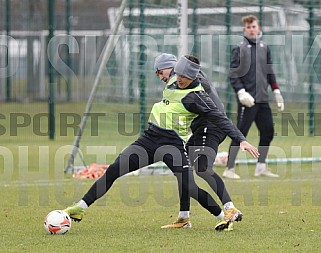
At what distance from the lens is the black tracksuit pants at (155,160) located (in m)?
8.14

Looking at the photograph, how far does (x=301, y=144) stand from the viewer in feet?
52.5

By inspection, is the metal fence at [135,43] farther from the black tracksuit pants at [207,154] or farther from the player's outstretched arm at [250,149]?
the player's outstretched arm at [250,149]

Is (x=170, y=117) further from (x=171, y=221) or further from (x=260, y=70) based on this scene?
(x=260, y=70)

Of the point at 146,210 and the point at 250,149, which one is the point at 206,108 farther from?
the point at 146,210

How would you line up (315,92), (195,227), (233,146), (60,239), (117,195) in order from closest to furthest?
(60,239)
(195,227)
(117,195)
(233,146)
(315,92)

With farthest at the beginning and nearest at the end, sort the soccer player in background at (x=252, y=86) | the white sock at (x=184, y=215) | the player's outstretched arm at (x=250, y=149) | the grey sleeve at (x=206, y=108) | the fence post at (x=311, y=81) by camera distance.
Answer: the fence post at (x=311, y=81) → the soccer player in background at (x=252, y=86) → the white sock at (x=184, y=215) → the grey sleeve at (x=206, y=108) → the player's outstretched arm at (x=250, y=149)

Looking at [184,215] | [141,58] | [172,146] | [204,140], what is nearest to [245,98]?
[141,58]

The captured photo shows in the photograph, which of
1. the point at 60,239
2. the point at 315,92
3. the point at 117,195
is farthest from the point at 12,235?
the point at 315,92

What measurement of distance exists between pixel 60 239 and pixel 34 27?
16.0m

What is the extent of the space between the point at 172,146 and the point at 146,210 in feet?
5.24

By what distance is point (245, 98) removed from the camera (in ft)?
39.7

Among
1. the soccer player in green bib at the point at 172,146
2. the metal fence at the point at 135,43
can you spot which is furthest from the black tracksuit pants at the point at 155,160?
the metal fence at the point at 135,43

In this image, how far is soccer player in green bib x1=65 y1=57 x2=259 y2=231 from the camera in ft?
A: 26.5

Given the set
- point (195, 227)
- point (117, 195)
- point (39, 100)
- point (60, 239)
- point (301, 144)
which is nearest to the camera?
point (60, 239)
